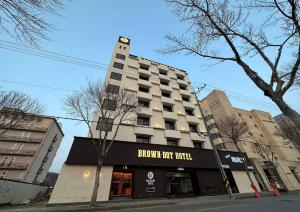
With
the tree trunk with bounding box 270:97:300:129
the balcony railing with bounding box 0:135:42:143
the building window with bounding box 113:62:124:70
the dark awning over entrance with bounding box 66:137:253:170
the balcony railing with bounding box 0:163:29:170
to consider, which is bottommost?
the tree trunk with bounding box 270:97:300:129

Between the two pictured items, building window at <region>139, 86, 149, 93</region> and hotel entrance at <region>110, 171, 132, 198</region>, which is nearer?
hotel entrance at <region>110, 171, 132, 198</region>

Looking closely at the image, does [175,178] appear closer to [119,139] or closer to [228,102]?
[119,139]

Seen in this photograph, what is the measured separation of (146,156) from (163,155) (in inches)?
80.0

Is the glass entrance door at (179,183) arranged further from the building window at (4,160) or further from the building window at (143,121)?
the building window at (4,160)

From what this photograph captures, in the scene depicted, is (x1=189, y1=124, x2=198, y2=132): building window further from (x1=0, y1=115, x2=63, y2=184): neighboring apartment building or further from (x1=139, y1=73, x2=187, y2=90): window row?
(x1=0, y1=115, x2=63, y2=184): neighboring apartment building

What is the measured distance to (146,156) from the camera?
55.0 ft

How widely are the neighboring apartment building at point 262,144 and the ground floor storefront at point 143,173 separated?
32.2ft

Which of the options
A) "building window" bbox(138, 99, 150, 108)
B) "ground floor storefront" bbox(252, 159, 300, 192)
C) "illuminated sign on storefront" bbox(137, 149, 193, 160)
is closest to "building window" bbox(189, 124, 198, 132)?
"illuminated sign on storefront" bbox(137, 149, 193, 160)

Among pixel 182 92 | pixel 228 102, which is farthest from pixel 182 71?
pixel 228 102

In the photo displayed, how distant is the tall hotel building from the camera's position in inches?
563

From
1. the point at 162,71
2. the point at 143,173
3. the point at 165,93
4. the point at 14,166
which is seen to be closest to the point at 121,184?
the point at 143,173

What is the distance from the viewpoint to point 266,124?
39469 mm

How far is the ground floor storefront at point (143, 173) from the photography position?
13.7 metres

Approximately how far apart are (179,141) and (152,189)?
287 inches
